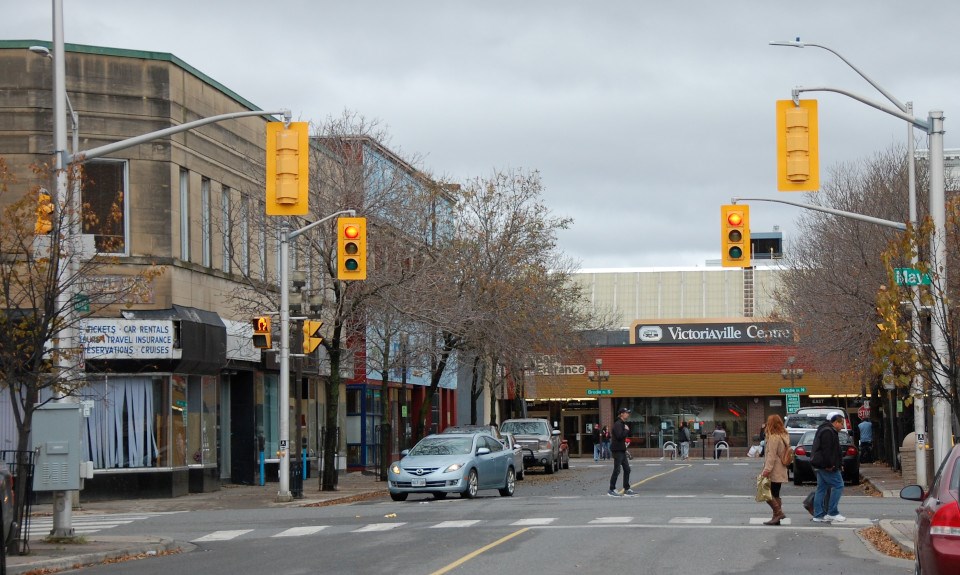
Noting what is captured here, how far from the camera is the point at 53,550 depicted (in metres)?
17.6

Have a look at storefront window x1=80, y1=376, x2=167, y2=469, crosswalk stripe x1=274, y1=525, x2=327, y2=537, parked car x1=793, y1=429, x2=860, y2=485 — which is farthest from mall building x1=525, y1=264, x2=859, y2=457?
crosswalk stripe x1=274, y1=525, x2=327, y2=537

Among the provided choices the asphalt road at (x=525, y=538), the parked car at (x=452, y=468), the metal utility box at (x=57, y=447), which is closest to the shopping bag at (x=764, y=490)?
the asphalt road at (x=525, y=538)

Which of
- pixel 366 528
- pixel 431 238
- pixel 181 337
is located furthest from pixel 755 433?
pixel 366 528

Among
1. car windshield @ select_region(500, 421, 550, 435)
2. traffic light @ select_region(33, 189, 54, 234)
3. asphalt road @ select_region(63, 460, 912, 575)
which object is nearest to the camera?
asphalt road @ select_region(63, 460, 912, 575)

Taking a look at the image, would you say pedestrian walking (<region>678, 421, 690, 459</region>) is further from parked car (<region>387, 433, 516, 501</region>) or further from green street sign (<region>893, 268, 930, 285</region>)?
green street sign (<region>893, 268, 930, 285</region>)

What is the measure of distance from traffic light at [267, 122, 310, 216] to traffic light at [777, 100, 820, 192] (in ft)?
20.2

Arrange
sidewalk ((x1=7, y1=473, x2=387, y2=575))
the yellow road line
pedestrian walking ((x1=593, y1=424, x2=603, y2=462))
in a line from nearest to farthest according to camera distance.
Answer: the yellow road line, sidewalk ((x1=7, y1=473, x2=387, y2=575)), pedestrian walking ((x1=593, y1=424, x2=603, y2=462))

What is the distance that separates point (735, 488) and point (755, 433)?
42.1 meters

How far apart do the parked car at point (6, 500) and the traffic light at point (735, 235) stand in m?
11.8

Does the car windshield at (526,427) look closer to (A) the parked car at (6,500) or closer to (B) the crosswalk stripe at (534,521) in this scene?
(B) the crosswalk stripe at (534,521)

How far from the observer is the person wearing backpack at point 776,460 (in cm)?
2022

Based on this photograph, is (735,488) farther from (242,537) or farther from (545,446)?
(242,537)

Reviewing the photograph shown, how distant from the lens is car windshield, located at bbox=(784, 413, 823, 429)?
39625 millimetres

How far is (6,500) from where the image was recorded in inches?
606
